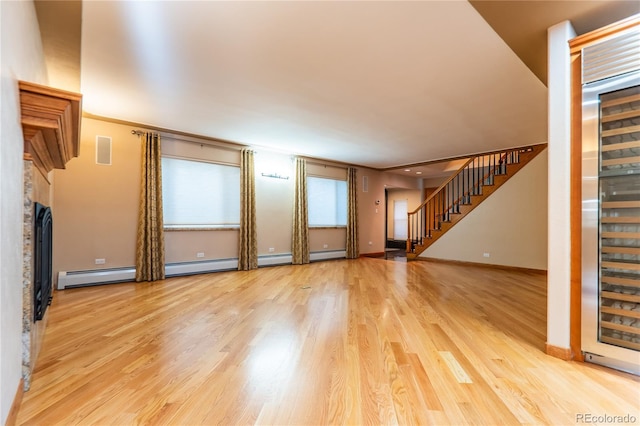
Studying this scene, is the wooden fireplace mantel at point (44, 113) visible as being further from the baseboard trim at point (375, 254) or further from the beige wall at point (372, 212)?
the baseboard trim at point (375, 254)

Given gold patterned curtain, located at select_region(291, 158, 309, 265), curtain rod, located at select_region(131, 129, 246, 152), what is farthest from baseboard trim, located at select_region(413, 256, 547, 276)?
curtain rod, located at select_region(131, 129, 246, 152)

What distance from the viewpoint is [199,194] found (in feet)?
19.5

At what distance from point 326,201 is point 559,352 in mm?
6279

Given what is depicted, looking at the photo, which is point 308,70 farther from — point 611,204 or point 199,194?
point 199,194

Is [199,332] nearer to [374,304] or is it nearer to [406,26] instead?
[374,304]

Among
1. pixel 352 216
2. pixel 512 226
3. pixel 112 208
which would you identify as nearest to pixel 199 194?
pixel 112 208

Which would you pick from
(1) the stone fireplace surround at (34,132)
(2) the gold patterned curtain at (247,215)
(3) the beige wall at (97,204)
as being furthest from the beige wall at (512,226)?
(1) the stone fireplace surround at (34,132)

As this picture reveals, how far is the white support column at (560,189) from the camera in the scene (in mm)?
2297

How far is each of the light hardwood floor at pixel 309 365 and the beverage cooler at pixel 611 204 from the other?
0.90 ft

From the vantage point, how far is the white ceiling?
2.31m

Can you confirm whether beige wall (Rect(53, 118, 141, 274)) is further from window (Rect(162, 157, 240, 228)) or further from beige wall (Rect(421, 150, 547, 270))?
beige wall (Rect(421, 150, 547, 270))

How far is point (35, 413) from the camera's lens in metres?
1.64

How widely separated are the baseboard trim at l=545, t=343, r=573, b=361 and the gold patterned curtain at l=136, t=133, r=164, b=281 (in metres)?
5.58

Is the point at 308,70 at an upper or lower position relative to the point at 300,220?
upper
